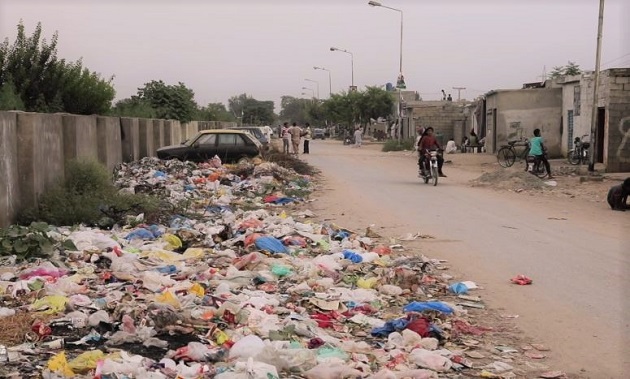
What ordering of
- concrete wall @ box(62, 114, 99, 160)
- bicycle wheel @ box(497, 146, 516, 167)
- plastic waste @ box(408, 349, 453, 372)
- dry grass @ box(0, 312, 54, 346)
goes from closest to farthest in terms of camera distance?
plastic waste @ box(408, 349, 453, 372)
dry grass @ box(0, 312, 54, 346)
concrete wall @ box(62, 114, 99, 160)
bicycle wheel @ box(497, 146, 516, 167)

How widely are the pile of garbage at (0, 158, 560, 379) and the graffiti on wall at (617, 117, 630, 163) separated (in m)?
13.7

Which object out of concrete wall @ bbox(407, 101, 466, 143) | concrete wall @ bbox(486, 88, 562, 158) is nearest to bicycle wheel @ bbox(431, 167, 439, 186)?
concrete wall @ bbox(486, 88, 562, 158)

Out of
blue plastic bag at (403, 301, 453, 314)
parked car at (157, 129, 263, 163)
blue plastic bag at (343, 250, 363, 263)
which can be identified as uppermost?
parked car at (157, 129, 263, 163)

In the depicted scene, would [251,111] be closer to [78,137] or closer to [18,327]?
[78,137]

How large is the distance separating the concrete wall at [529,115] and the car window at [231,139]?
14.3 meters

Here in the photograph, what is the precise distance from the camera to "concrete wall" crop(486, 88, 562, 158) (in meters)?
30.4

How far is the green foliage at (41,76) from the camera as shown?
21.3m

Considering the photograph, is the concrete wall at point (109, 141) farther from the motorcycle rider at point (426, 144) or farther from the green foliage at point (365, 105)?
the green foliage at point (365, 105)

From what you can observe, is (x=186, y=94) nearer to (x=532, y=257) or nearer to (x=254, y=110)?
(x=532, y=257)

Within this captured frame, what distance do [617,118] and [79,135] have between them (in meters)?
15.5

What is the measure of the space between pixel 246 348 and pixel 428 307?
6.65ft

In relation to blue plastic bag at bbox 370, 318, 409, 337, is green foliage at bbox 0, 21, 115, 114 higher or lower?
higher

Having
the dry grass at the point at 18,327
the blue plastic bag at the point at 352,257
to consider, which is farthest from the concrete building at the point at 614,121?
the dry grass at the point at 18,327

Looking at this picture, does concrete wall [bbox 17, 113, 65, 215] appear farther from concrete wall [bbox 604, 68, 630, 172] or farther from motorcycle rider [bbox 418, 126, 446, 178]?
concrete wall [bbox 604, 68, 630, 172]
